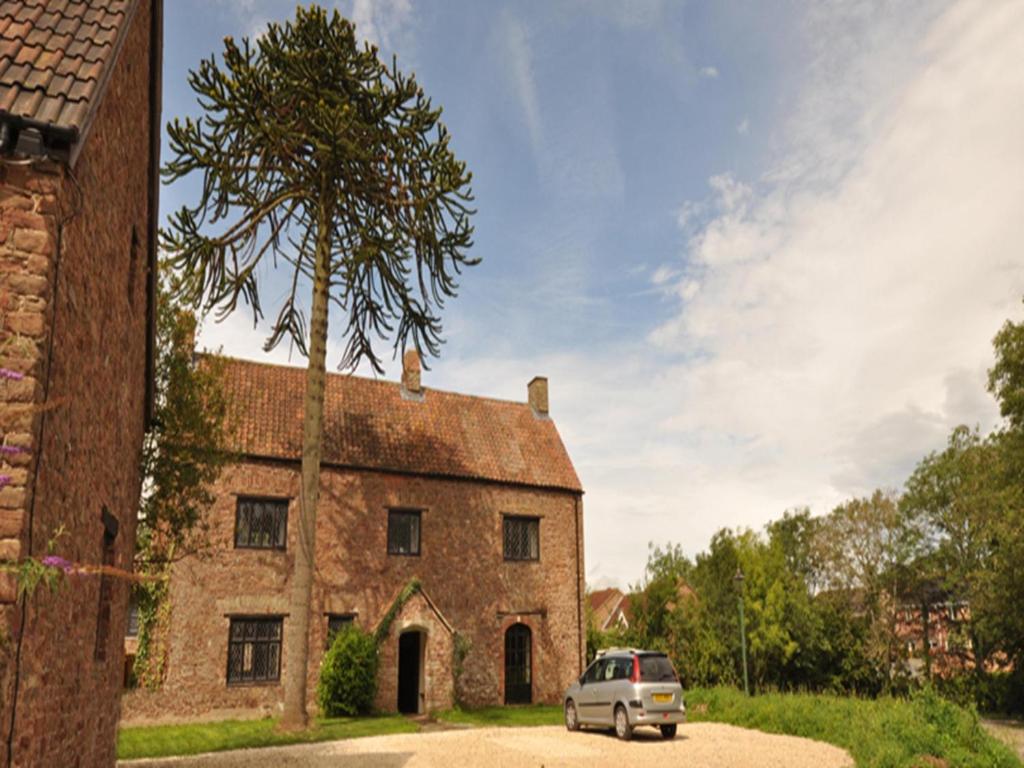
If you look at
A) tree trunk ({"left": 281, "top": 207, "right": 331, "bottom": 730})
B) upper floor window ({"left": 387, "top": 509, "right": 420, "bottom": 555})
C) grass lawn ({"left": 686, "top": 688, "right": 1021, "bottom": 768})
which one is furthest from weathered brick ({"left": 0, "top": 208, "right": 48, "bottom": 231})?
upper floor window ({"left": 387, "top": 509, "right": 420, "bottom": 555})

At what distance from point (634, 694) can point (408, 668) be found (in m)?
10.6

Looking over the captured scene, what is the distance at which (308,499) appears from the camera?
19.5 metres

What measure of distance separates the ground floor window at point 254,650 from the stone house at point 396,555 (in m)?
0.04

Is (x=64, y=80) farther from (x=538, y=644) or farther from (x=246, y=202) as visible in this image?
(x=538, y=644)

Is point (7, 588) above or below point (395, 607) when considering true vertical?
above

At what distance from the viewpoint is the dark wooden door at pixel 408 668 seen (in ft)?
80.1

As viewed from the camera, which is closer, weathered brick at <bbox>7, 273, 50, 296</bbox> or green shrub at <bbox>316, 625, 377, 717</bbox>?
weathered brick at <bbox>7, 273, 50, 296</bbox>

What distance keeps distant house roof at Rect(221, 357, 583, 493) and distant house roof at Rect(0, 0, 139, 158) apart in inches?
634

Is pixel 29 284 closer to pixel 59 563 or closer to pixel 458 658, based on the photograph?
pixel 59 563

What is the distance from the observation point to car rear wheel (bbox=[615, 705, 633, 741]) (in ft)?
53.1

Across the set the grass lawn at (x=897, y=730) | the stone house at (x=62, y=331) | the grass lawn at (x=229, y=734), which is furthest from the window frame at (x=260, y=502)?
the grass lawn at (x=897, y=730)

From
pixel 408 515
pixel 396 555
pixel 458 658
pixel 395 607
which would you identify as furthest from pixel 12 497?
pixel 408 515

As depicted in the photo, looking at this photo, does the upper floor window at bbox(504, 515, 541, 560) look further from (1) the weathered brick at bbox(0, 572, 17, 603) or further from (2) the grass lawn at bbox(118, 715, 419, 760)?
(1) the weathered brick at bbox(0, 572, 17, 603)

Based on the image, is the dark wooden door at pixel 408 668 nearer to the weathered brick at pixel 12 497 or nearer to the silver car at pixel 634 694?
the silver car at pixel 634 694
